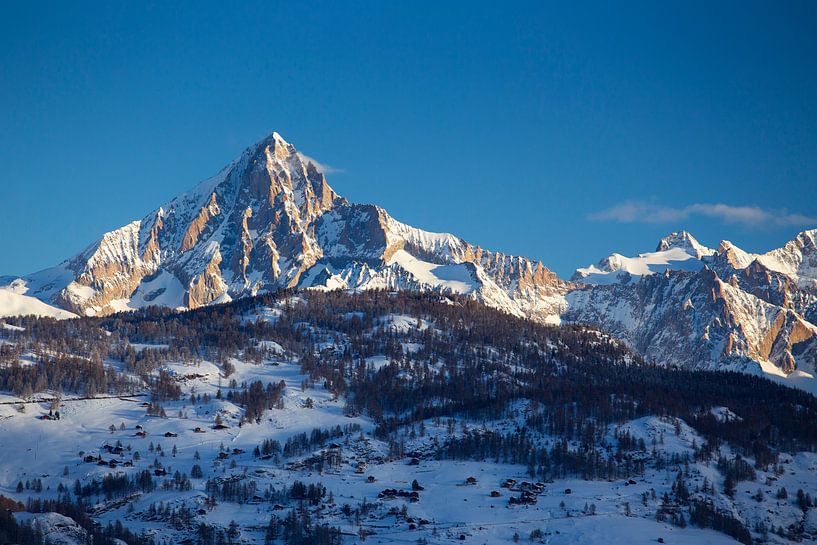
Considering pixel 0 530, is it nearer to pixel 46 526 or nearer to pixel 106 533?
pixel 46 526

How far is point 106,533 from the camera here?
198625 mm

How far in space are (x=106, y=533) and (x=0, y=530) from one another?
2373 centimetres

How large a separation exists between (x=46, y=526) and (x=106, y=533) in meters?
13.9

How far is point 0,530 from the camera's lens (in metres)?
178

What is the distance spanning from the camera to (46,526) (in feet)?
614

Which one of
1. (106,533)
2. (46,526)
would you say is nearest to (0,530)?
(46,526)

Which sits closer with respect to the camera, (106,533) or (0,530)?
(0,530)

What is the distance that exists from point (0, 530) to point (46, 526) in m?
9.93
